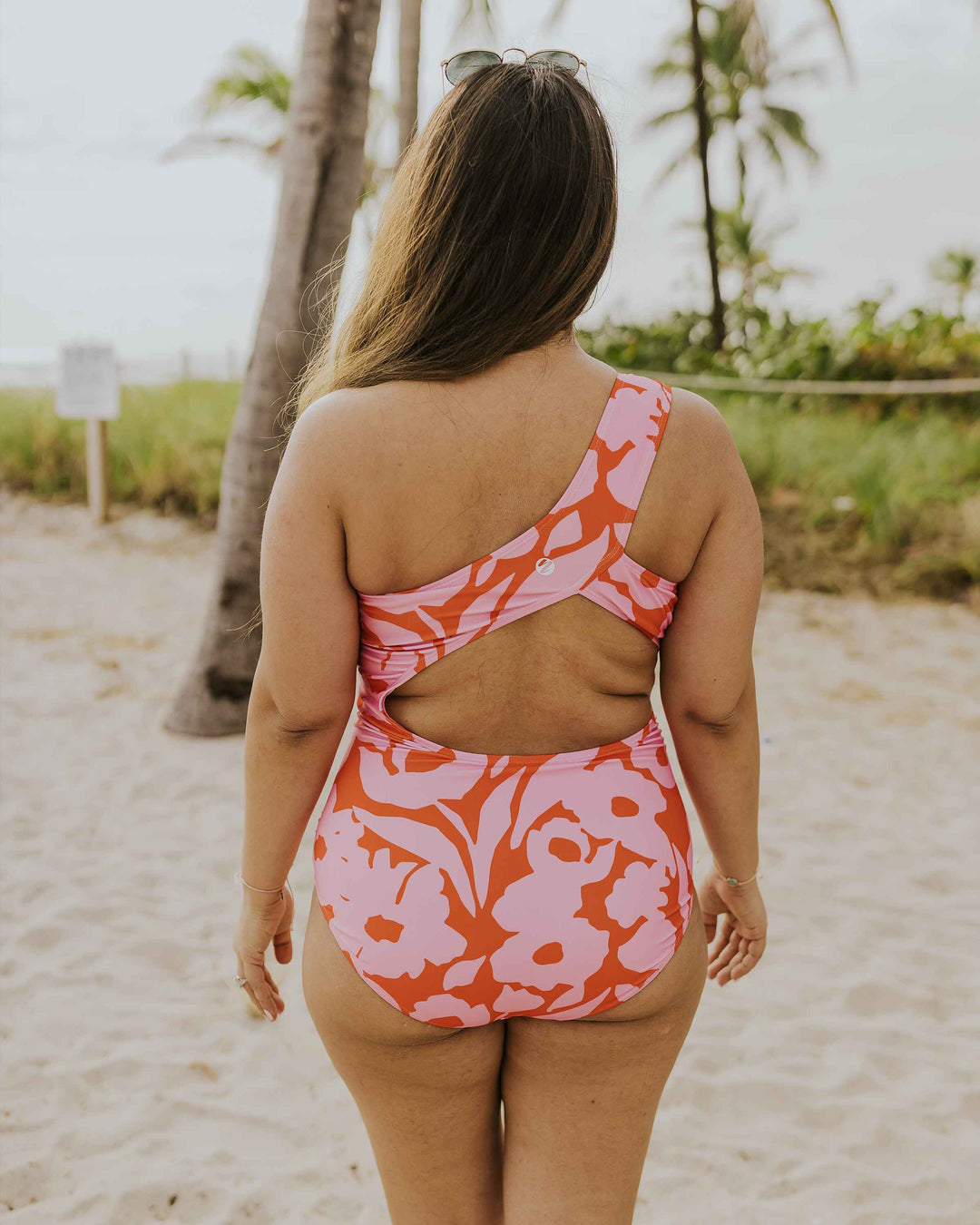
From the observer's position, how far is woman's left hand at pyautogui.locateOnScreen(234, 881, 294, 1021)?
52.4 inches

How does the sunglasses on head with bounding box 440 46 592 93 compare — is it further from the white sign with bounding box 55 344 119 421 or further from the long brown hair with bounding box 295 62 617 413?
the white sign with bounding box 55 344 119 421

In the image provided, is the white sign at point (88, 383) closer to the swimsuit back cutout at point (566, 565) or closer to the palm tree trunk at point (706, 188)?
the palm tree trunk at point (706, 188)

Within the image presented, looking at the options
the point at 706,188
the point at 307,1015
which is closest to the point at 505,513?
the point at 307,1015

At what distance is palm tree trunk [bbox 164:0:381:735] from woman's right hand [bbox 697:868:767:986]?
311 centimetres

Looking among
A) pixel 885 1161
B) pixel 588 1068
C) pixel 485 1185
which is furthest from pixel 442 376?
pixel 885 1161

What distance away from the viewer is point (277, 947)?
148 centimetres

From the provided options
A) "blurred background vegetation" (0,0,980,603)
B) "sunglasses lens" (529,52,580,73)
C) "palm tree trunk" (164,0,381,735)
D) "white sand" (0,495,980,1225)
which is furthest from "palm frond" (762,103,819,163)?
"sunglasses lens" (529,52,580,73)

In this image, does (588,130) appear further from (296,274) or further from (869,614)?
(869,614)

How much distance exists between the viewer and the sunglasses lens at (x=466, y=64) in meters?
1.09

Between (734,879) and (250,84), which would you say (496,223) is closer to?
(734,879)

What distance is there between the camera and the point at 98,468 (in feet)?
29.6

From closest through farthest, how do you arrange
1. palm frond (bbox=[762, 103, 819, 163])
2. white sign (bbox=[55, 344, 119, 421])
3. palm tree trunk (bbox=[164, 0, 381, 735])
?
palm tree trunk (bbox=[164, 0, 381, 735])
white sign (bbox=[55, 344, 119, 421])
palm frond (bbox=[762, 103, 819, 163])

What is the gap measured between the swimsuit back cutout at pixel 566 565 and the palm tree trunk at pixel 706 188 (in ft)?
41.5

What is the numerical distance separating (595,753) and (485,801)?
14 centimetres
